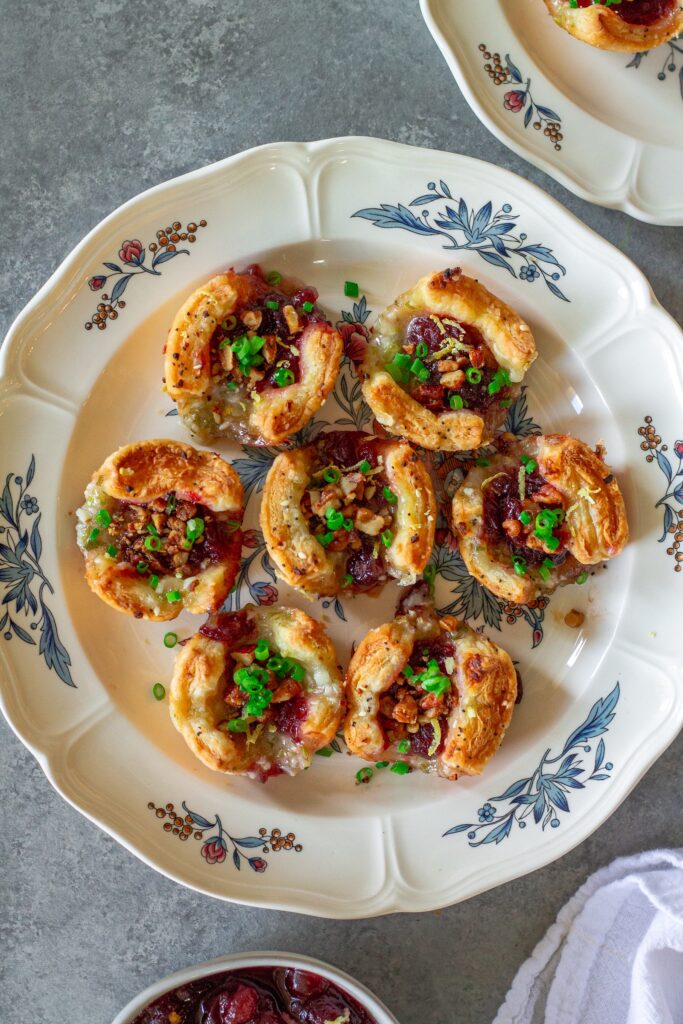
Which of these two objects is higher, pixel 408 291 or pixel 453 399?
pixel 408 291

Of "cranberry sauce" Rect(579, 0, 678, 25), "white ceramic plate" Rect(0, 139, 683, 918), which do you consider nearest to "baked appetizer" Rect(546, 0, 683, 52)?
"cranberry sauce" Rect(579, 0, 678, 25)

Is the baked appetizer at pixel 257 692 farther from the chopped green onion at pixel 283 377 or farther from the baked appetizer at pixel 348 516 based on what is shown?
the chopped green onion at pixel 283 377

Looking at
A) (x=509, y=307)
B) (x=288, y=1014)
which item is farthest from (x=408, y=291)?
(x=288, y=1014)

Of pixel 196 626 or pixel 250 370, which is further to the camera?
pixel 196 626

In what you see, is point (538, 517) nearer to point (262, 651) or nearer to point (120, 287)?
point (262, 651)

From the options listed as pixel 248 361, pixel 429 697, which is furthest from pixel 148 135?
pixel 429 697

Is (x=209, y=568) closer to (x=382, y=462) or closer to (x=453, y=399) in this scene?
(x=382, y=462)

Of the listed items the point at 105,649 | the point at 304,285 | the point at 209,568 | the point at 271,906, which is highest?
the point at 304,285
